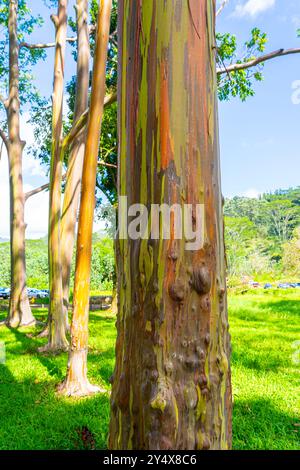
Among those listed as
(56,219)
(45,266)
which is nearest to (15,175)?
(56,219)

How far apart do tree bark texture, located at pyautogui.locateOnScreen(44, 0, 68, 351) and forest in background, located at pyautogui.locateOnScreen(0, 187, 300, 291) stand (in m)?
8.74

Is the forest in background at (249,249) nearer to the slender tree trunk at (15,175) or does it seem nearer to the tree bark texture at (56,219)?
the slender tree trunk at (15,175)

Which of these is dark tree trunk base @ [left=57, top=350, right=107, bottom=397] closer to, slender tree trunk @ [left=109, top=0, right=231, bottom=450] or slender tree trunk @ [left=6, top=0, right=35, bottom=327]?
slender tree trunk @ [left=109, top=0, right=231, bottom=450]

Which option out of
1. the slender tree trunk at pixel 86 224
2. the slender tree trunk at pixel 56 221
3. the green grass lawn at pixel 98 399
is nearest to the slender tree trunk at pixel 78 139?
the slender tree trunk at pixel 56 221

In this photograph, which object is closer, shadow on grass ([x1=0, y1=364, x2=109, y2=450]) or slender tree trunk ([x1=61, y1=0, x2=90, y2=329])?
shadow on grass ([x1=0, y1=364, x2=109, y2=450])

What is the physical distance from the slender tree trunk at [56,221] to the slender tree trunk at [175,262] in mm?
4207

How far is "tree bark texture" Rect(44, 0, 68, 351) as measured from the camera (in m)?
5.47

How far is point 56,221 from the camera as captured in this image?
570 centimetres

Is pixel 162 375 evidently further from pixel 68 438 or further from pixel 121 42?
pixel 68 438

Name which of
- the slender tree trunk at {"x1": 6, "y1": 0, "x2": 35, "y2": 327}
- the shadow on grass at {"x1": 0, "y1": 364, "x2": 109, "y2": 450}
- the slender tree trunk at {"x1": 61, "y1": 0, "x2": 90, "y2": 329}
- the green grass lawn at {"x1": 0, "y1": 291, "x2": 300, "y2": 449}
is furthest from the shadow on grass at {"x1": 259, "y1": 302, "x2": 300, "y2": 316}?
the shadow on grass at {"x1": 0, "y1": 364, "x2": 109, "y2": 450}

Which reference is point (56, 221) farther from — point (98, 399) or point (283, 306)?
point (283, 306)

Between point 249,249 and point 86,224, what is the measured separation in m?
28.5

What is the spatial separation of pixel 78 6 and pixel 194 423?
7.40 meters
